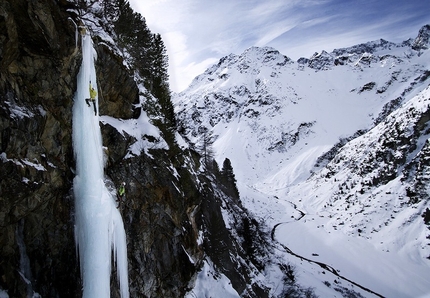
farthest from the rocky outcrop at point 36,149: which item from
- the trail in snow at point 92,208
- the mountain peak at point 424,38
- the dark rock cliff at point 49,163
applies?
the mountain peak at point 424,38

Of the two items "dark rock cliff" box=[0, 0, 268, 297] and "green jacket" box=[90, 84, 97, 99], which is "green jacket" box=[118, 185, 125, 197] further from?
"green jacket" box=[90, 84, 97, 99]

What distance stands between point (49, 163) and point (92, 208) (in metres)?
2.37

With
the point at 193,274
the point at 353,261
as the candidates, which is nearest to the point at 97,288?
the point at 193,274

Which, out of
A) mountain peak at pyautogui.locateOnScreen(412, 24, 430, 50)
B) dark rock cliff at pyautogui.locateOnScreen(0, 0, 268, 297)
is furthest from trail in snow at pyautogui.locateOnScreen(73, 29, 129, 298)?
mountain peak at pyautogui.locateOnScreen(412, 24, 430, 50)

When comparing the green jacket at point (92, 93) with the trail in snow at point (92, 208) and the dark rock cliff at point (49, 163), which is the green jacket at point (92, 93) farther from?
the dark rock cliff at point (49, 163)

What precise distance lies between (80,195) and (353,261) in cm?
3850

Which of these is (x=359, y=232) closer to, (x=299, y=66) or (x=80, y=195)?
(x=80, y=195)

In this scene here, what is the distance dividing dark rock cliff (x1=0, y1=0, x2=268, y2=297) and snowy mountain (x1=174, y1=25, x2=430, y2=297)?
16523 mm

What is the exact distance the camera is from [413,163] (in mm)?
48562

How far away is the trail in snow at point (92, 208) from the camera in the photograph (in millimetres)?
10125

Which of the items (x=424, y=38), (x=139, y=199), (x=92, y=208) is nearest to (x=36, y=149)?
(x=92, y=208)

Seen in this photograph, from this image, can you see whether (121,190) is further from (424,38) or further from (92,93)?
(424,38)

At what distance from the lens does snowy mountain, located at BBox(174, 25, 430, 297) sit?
37.9 m

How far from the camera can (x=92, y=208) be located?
10664mm
